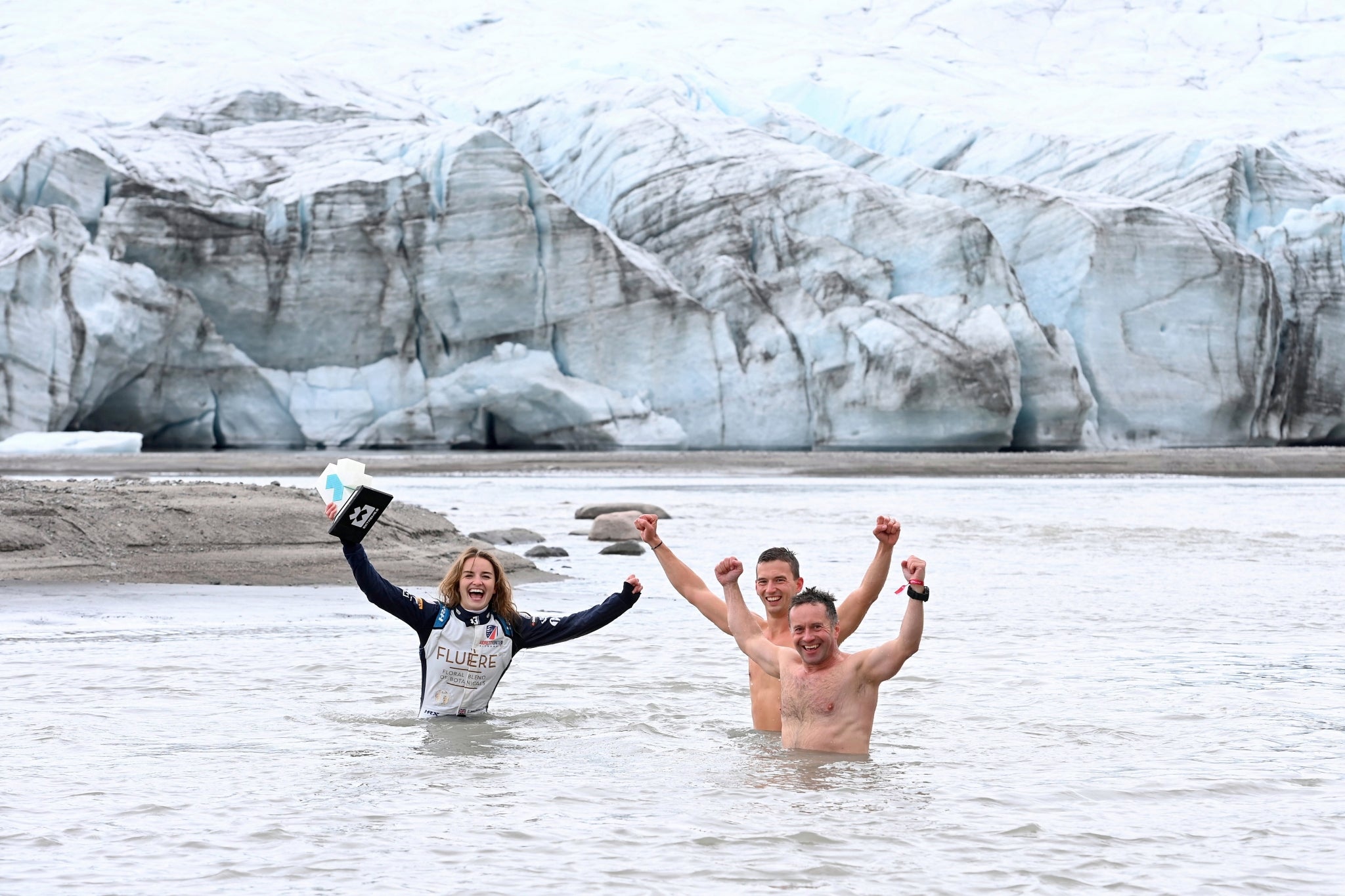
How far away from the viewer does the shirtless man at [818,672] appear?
14.7ft

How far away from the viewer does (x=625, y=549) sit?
12547 millimetres

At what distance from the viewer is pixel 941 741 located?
16.6 ft

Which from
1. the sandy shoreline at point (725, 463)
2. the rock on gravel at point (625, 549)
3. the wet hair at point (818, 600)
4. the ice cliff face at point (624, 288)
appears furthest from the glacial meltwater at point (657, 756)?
the ice cliff face at point (624, 288)

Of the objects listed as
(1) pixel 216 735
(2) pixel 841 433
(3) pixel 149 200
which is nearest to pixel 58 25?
(3) pixel 149 200

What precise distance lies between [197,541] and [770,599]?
21.7 ft

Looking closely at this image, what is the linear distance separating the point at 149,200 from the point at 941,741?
32986 mm

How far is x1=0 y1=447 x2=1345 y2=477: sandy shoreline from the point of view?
1052 inches

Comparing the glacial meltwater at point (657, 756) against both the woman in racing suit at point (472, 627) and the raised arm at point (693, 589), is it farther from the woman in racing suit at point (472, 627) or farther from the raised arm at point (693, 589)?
the raised arm at point (693, 589)

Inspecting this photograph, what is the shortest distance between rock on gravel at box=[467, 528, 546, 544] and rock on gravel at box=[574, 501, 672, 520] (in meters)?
2.63

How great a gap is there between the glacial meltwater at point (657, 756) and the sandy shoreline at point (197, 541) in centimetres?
46

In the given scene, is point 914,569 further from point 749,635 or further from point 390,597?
point 390,597

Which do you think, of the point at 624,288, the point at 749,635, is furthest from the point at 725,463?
the point at 749,635

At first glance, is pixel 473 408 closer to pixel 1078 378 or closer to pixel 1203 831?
pixel 1078 378

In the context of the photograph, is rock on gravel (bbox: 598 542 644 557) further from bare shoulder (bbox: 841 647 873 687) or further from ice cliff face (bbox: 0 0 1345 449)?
ice cliff face (bbox: 0 0 1345 449)
